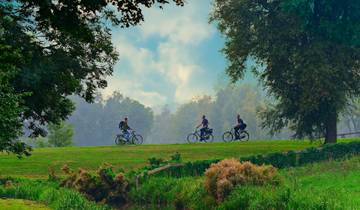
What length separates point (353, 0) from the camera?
3572 cm

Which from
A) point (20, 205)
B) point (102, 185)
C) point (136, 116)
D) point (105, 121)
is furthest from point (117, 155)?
point (105, 121)

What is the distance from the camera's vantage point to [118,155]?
3691 cm

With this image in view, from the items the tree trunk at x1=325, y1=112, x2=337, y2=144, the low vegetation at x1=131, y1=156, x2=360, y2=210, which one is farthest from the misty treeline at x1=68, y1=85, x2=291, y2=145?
the low vegetation at x1=131, y1=156, x2=360, y2=210

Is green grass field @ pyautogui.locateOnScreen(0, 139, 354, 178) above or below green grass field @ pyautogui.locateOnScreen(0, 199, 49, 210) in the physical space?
above

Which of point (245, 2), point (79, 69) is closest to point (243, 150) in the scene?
point (245, 2)

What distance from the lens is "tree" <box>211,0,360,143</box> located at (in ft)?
116

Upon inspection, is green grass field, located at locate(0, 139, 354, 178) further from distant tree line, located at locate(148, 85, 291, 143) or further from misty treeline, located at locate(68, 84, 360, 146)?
misty treeline, located at locate(68, 84, 360, 146)

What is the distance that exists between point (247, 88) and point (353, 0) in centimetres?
13348

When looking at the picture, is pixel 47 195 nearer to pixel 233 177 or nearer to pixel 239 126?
pixel 233 177

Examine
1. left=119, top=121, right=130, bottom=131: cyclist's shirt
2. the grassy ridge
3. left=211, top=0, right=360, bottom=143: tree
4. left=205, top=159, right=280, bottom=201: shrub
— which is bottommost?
left=205, top=159, right=280, bottom=201: shrub

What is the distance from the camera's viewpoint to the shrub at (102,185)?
2562 centimetres

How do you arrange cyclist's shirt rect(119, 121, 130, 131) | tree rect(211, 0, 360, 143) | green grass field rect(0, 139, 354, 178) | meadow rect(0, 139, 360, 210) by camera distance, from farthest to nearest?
cyclist's shirt rect(119, 121, 130, 131), tree rect(211, 0, 360, 143), green grass field rect(0, 139, 354, 178), meadow rect(0, 139, 360, 210)

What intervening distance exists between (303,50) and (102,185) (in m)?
17.4

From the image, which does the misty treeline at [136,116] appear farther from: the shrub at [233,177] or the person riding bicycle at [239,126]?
the shrub at [233,177]
